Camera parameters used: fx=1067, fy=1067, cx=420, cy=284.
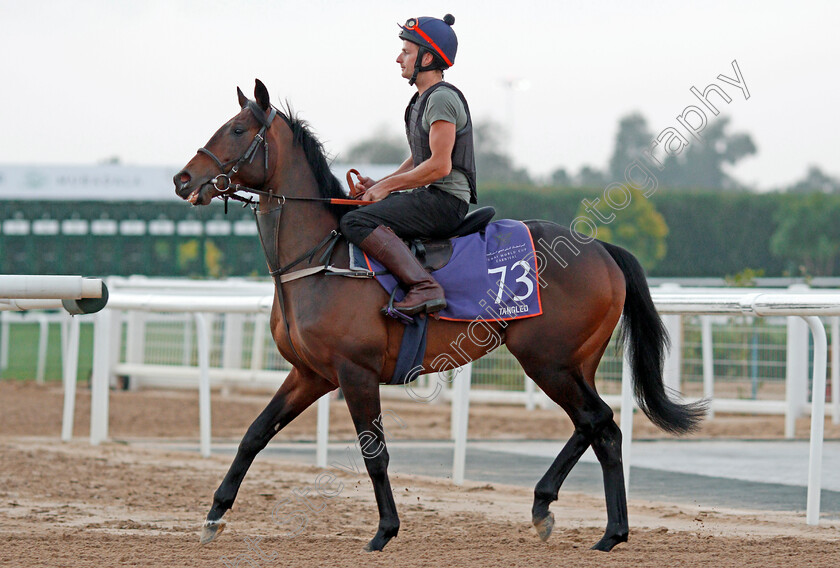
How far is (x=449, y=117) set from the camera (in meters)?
5.08

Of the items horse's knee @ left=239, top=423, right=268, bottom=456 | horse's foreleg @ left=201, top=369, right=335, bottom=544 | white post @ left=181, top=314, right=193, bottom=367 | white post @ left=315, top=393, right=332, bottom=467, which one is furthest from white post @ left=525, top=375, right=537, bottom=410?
horse's knee @ left=239, top=423, right=268, bottom=456

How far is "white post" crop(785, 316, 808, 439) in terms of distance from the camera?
9867 millimetres

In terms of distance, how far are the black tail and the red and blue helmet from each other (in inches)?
49.7

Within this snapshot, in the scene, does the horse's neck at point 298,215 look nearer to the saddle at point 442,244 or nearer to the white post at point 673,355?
the saddle at point 442,244

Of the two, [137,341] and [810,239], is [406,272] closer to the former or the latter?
[137,341]

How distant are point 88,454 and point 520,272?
4607 millimetres

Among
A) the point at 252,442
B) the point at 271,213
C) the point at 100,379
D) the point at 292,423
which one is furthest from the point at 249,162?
the point at 292,423

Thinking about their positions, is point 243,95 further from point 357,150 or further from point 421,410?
point 357,150

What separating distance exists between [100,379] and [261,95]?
4659 millimetres

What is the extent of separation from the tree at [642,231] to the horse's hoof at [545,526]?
31349mm

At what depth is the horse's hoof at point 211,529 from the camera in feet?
16.3

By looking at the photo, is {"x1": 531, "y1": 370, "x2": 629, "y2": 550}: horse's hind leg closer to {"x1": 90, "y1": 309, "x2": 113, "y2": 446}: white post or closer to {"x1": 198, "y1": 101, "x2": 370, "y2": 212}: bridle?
{"x1": 198, "y1": 101, "x2": 370, "y2": 212}: bridle

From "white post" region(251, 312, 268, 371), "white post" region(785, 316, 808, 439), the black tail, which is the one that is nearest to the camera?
the black tail

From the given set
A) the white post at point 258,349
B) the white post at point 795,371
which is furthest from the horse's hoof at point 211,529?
the white post at point 258,349
